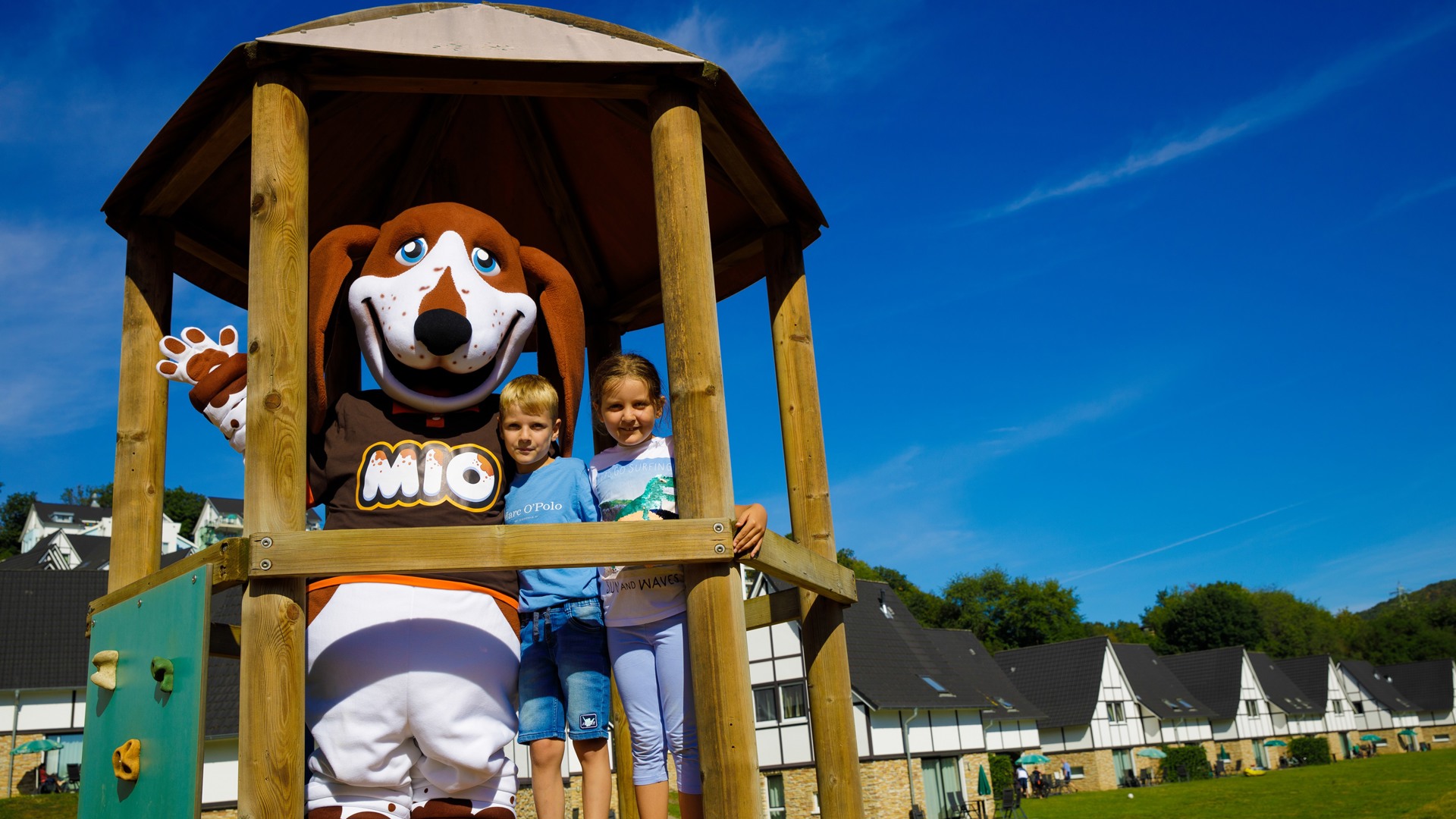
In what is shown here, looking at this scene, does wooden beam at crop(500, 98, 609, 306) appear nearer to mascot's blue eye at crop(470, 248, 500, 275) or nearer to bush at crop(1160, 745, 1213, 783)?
mascot's blue eye at crop(470, 248, 500, 275)

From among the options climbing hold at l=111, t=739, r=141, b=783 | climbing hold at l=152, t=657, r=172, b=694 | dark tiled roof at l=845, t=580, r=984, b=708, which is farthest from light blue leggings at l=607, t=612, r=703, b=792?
dark tiled roof at l=845, t=580, r=984, b=708

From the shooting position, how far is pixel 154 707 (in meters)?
3.64

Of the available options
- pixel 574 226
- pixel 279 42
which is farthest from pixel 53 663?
pixel 279 42

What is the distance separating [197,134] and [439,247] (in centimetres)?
113

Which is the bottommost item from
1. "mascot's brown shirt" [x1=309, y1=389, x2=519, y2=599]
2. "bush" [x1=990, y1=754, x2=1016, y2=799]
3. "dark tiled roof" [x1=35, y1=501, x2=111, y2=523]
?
"bush" [x1=990, y1=754, x2=1016, y2=799]

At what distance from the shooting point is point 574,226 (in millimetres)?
6613

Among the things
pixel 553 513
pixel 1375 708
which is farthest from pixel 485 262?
pixel 1375 708

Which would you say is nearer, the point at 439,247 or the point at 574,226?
the point at 439,247

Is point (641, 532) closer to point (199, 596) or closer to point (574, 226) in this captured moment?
point (199, 596)

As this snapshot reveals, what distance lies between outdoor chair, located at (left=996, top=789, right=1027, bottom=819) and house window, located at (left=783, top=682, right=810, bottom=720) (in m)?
6.90

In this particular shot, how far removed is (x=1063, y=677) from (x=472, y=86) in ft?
159

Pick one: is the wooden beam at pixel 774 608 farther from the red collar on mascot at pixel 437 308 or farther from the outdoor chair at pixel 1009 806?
A: the outdoor chair at pixel 1009 806

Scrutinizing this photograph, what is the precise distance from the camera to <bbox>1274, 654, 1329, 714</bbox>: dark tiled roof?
214 feet

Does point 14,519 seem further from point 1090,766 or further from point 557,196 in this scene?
point 557,196
